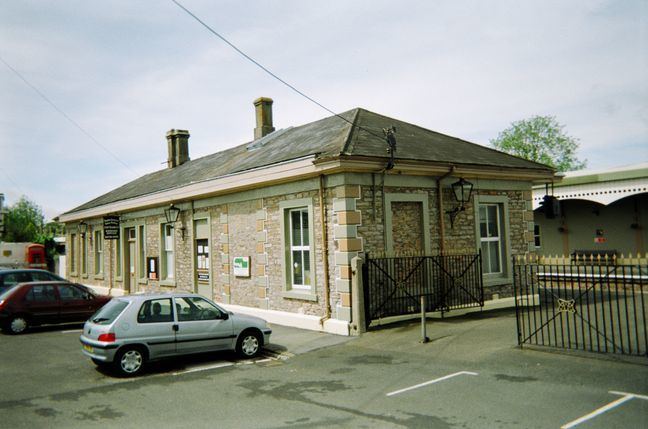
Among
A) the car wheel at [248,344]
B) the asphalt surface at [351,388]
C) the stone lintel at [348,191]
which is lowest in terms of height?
the asphalt surface at [351,388]

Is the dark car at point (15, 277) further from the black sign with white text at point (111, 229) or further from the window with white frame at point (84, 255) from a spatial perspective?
the window with white frame at point (84, 255)

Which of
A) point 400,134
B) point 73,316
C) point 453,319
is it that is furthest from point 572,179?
point 73,316

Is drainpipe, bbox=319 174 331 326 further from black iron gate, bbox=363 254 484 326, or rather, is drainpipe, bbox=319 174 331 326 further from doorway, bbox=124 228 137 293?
doorway, bbox=124 228 137 293

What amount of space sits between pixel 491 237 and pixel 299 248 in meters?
5.79

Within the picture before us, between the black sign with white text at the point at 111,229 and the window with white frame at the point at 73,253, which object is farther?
the window with white frame at the point at 73,253

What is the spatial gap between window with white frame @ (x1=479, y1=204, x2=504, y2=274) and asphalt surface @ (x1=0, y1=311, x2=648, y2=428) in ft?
13.6

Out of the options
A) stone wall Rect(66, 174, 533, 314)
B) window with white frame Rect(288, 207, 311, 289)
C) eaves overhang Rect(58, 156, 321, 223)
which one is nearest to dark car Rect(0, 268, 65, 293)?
eaves overhang Rect(58, 156, 321, 223)

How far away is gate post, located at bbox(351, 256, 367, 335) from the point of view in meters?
11.9

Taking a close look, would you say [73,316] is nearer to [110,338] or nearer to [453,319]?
[110,338]

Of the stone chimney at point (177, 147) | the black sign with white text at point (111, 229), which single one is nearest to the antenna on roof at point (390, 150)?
the black sign with white text at point (111, 229)

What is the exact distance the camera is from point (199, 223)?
1825 centimetres

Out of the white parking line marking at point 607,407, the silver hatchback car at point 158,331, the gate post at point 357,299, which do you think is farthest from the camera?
the gate post at point 357,299

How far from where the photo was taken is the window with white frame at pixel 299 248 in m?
13.7

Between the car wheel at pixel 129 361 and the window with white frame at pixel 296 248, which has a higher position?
the window with white frame at pixel 296 248
